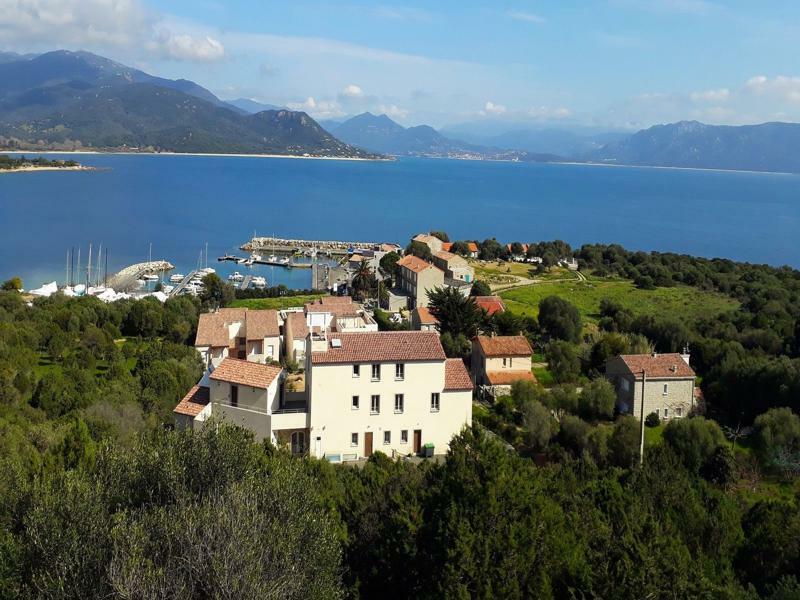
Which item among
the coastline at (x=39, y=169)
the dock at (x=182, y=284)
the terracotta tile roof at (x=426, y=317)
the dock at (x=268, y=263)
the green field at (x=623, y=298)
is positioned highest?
the coastline at (x=39, y=169)

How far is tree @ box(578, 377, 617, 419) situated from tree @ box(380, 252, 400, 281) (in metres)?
24.6

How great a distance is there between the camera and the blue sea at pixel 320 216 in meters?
72.6

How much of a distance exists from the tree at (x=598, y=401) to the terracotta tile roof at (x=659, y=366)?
1.28m

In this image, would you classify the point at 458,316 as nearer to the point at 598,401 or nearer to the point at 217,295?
the point at 598,401

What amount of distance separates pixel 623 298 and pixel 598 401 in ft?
73.1

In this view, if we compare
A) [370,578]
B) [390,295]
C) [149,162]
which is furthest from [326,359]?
[149,162]

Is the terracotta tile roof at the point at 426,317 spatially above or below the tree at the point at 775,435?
above

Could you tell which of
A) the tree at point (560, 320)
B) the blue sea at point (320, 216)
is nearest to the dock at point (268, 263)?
the blue sea at point (320, 216)

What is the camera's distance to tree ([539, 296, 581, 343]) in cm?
3152

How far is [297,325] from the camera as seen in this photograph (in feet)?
89.9

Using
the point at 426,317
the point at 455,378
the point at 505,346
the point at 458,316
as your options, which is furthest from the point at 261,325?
the point at 455,378

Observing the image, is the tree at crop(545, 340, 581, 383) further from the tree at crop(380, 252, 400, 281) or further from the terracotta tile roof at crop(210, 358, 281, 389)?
the tree at crop(380, 252, 400, 281)

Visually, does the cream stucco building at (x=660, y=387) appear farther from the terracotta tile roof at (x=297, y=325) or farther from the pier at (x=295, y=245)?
the pier at (x=295, y=245)

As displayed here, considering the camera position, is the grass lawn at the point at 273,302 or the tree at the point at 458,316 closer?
the tree at the point at 458,316
